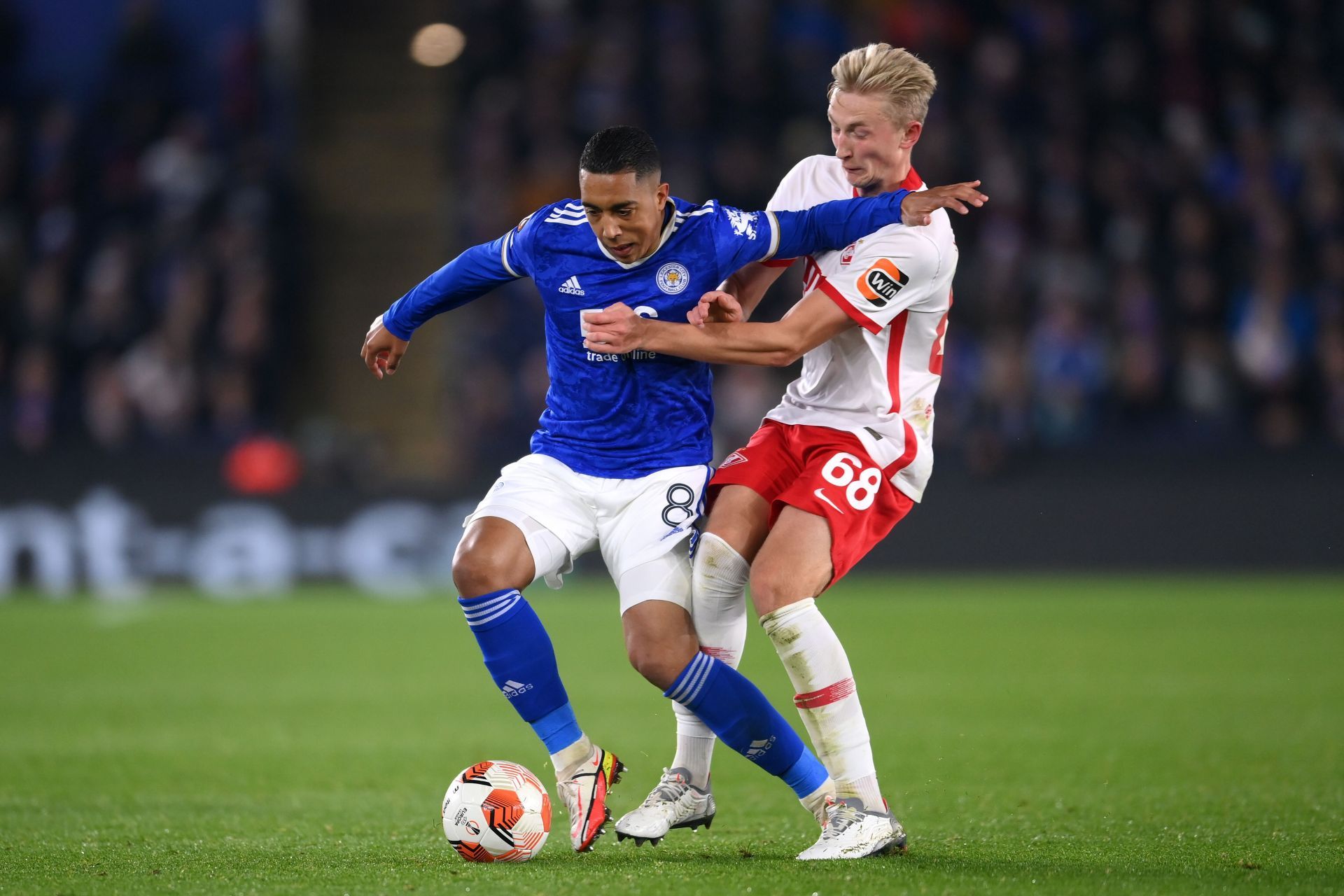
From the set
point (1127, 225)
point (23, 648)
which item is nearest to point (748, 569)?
point (23, 648)

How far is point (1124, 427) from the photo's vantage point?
47.6 feet

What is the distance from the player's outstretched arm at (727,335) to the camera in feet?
15.6

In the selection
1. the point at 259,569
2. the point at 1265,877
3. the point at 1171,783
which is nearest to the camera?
the point at 1265,877

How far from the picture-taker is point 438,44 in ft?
58.1

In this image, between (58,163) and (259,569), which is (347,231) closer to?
(58,163)

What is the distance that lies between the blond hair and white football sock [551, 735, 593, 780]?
7.11 feet

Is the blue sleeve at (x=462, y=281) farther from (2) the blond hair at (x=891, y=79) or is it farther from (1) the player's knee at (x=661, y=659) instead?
(1) the player's knee at (x=661, y=659)

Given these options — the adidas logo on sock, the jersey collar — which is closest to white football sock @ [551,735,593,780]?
the adidas logo on sock

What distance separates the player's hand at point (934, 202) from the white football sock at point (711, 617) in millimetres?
1154

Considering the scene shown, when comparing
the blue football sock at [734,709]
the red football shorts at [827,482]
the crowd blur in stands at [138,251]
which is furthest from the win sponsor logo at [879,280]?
the crowd blur in stands at [138,251]

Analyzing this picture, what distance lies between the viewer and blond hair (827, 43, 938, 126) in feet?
16.3

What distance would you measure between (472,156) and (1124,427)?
736 centimetres

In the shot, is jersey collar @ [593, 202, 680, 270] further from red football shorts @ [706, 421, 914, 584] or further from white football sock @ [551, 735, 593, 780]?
white football sock @ [551, 735, 593, 780]

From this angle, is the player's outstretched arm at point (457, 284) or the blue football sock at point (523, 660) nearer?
the blue football sock at point (523, 660)
